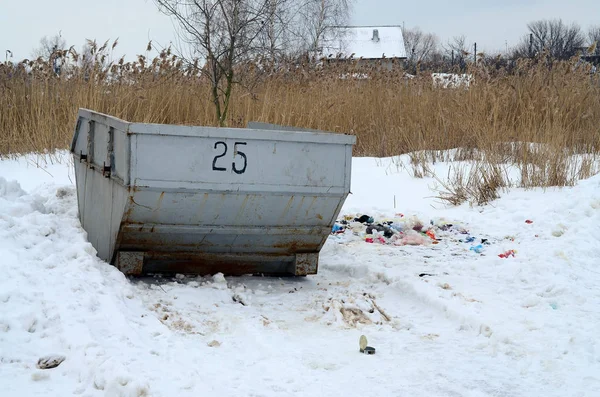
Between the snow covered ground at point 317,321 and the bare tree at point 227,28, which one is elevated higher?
the bare tree at point 227,28

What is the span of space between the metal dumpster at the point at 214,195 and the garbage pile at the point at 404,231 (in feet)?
6.17

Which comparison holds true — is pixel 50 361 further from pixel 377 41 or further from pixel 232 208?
pixel 377 41

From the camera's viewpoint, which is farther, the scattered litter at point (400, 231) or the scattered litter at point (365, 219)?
the scattered litter at point (365, 219)

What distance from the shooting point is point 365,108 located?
13.9m

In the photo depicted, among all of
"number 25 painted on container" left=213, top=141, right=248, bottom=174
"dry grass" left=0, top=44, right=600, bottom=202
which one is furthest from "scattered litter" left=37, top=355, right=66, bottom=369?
"dry grass" left=0, top=44, right=600, bottom=202

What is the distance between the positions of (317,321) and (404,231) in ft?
10.9

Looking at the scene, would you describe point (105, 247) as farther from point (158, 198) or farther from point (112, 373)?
point (112, 373)

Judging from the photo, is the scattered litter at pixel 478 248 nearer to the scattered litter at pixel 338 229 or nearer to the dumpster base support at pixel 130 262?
the scattered litter at pixel 338 229

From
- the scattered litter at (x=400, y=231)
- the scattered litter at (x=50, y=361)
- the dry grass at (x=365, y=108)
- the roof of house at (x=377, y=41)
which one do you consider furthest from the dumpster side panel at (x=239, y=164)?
the roof of house at (x=377, y=41)

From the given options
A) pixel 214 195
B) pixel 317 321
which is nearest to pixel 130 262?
pixel 214 195

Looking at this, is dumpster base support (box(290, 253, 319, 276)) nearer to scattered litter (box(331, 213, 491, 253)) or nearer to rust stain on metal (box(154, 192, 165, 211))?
rust stain on metal (box(154, 192, 165, 211))

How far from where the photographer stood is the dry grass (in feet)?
36.6

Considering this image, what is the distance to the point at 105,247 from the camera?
6203mm

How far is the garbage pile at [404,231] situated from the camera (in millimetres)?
7945
